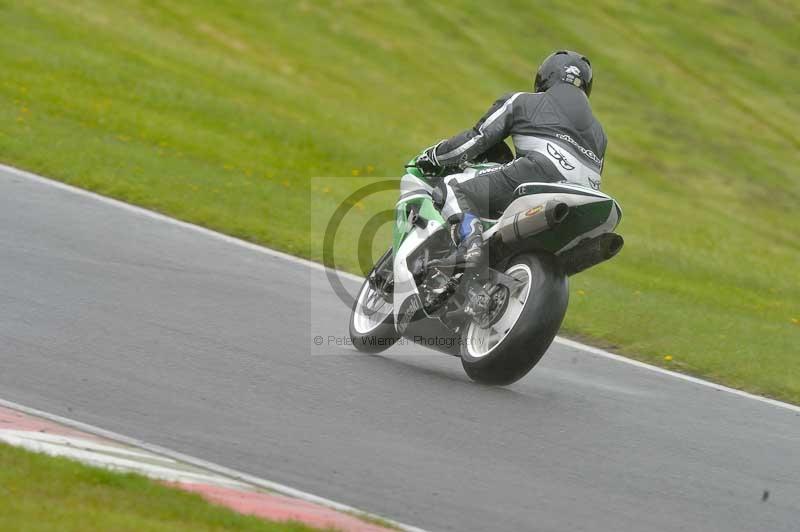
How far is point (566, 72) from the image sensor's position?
732cm

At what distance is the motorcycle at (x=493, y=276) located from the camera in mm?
6676

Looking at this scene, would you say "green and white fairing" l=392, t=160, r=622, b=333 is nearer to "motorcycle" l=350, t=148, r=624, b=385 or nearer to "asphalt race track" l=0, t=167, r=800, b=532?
"motorcycle" l=350, t=148, r=624, b=385

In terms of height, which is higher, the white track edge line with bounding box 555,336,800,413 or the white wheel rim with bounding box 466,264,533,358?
the white wheel rim with bounding box 466,264,533,358

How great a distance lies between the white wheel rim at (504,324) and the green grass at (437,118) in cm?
239

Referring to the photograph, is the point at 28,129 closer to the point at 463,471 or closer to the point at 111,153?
the point at 111,153

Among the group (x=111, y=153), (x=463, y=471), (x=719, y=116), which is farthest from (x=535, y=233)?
(x=719, y=116)

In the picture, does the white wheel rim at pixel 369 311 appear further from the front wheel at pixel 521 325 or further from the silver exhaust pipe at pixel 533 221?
the silver exhaust pipe at pixel 533 221

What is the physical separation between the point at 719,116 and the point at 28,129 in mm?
16920

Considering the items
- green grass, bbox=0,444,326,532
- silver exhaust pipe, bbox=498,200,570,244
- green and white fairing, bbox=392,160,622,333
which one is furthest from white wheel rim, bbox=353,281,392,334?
green grass, bbox=0,444,326,532

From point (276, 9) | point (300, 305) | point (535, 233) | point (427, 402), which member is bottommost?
point (276, 9)

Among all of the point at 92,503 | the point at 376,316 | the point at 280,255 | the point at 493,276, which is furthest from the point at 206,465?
the point at 280,255

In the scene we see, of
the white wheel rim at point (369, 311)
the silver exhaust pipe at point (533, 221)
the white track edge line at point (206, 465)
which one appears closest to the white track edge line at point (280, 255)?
the white wheel rim at point (369, 311)

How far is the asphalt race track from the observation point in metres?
5.39

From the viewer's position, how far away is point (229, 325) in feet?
25.9
